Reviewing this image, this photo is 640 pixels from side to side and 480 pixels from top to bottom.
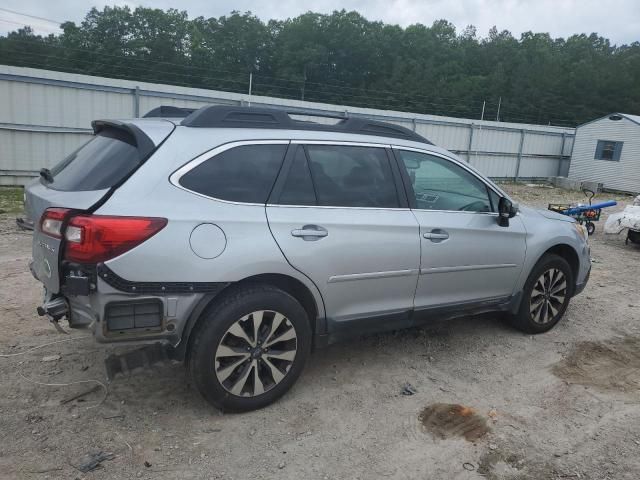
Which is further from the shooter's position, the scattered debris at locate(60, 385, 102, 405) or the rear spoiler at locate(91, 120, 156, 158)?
the scattered debris at locate(60, 385, 102, 405)

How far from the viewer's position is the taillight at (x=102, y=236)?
270 centimetres

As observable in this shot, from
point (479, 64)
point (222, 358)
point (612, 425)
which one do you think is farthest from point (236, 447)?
point (479, 64)

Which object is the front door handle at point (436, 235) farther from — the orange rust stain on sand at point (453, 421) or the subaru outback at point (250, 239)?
the orange rust stain on sand at point (453, 421)

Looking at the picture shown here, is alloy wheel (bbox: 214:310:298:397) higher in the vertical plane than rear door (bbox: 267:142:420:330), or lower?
lower

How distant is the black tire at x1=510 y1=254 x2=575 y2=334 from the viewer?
471 cm

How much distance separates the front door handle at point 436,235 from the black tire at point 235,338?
3.71 ft

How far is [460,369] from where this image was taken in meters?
4.14

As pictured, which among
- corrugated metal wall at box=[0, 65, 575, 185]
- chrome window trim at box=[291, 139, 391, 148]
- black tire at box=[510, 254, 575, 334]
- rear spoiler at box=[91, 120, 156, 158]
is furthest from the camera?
corrugated metal wall at box=[0, 65, 575, 185]

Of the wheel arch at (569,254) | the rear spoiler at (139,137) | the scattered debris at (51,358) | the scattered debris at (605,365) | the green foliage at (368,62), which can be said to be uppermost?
the green foliage at (368,62)

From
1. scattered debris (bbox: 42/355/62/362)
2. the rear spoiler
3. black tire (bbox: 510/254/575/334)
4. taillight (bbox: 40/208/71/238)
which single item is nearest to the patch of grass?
scattered debris (bbox: 42/355/62/362)

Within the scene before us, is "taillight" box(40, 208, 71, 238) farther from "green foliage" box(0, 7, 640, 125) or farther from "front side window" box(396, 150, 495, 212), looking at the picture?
"green foliage" box(0, 7, 640, 125)

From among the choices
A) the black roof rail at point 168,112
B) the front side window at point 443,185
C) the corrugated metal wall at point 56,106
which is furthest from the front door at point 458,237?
the corrugated metal wall at point 56,106

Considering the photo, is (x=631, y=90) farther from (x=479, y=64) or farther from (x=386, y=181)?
(x=386, y=181)

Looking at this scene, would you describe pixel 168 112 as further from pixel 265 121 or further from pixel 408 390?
pixel 408 390
